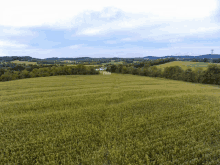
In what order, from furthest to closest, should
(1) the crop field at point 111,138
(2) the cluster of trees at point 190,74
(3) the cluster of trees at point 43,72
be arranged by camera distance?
(3) the cluster of trees at point 43,72, (2) the cluster of trees at point 190,74, (1) the crop field at point 111,138

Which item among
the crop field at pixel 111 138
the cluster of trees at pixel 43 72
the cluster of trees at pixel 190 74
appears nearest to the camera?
the crop field at pixel 111 138

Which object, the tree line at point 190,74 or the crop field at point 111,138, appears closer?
the crop field at point 111,138

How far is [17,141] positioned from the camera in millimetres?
10141

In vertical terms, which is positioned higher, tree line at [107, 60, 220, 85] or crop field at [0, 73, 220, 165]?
tree line at [107, 60, 220, 85]

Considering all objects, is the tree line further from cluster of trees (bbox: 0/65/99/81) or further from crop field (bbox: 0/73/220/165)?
crop field (bbox: 0/73/220/165)

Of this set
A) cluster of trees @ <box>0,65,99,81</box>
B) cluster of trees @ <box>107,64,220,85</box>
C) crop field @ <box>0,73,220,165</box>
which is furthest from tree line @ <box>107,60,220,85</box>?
crop field @ <box>0,73,220,165</box>

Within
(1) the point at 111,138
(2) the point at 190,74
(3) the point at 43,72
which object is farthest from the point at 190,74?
(3) the point at 43,72

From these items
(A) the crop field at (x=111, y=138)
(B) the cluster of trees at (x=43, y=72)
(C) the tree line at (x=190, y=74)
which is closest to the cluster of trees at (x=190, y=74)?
(C) the tree line at (x=190, y=74)

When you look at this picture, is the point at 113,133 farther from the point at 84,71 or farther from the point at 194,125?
the point at 84,71

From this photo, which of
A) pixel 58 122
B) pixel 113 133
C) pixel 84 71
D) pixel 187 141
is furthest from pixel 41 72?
pixel 187 141

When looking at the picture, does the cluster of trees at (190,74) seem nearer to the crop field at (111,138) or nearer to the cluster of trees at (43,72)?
the cluster of trees at (43,72)

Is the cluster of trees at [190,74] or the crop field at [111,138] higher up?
the cluster of trees at [190,74]

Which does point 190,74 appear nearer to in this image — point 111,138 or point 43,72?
point 111,138

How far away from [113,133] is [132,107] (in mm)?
7660
